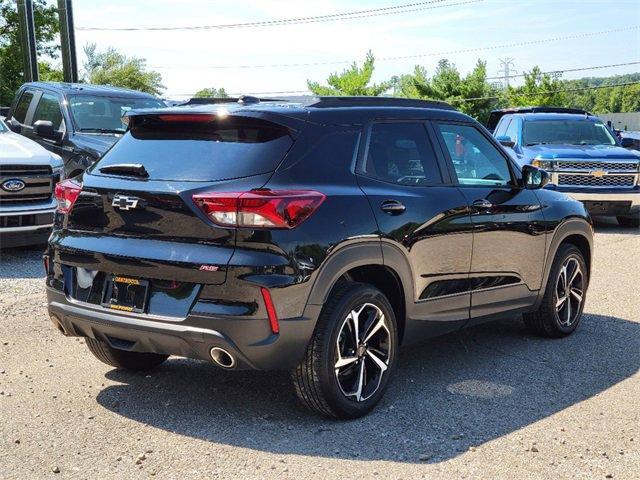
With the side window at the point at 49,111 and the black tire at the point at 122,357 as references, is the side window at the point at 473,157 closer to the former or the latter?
the black tire at the point at 122,357

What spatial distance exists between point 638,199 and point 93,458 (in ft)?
38.5

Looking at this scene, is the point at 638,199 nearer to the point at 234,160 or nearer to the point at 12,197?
the point at 12,197

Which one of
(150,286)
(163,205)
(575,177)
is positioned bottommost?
(575,177)

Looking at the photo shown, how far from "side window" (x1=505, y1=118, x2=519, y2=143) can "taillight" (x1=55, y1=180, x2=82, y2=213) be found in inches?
428

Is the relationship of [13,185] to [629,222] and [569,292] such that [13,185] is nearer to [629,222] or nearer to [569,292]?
[569,292]

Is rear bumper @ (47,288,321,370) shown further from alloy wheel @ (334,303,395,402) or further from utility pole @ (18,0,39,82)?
utility pole @ (18,0,39,82)

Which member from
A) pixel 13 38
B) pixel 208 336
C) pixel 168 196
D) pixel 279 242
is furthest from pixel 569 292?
pixel 13 38

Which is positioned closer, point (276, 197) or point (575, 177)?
point (276, 197)

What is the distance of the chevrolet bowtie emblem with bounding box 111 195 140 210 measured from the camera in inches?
173

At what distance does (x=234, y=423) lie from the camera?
4559 mm

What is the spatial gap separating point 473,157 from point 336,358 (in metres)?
2.08

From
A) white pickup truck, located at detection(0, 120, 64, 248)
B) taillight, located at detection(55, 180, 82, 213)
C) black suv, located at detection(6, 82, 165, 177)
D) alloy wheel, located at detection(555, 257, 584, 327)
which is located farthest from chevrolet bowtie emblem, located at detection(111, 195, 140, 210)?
black suv, located at detection(6, 82, 165, 177)

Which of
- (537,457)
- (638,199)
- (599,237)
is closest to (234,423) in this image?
(537,457)

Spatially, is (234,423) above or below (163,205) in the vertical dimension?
below
